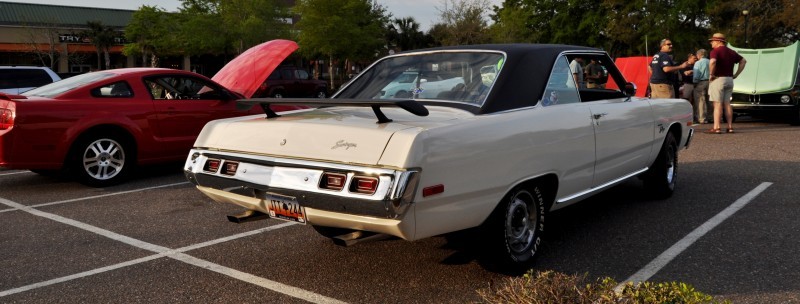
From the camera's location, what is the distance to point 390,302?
3508 millimetres

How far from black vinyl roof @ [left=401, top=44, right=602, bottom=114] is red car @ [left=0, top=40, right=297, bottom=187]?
4.65m

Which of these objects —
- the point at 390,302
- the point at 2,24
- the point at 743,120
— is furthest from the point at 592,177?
the point at 2,24

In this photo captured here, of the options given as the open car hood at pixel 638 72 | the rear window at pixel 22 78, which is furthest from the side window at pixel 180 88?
the open car hood at pixel 638 72

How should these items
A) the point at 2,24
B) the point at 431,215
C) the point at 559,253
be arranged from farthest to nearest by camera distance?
the point at 2,24 → the point at 559,253 → the point at 431,215

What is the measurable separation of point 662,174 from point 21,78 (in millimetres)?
11432

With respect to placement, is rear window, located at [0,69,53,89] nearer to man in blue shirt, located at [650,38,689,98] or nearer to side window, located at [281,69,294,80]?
man in blue shirt, located at [650,38,689,98]

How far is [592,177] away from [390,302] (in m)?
1.88

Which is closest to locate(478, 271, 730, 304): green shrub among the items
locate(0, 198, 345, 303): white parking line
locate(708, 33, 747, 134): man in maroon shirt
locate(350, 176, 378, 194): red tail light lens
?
locate(350, 176, 378, 194): red tail light lens

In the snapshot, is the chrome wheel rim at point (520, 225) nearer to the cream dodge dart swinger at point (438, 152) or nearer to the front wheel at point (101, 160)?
the cream dodge dart swinger at point (438, 152)

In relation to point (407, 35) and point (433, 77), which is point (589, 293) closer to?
point (433, 77)

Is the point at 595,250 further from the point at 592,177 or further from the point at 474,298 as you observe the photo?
the point at 474,298

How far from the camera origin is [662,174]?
599 cm

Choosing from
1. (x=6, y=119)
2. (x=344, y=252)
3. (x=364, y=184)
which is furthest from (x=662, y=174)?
(x=6, y=119)

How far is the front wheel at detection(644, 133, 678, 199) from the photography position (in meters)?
5.96
